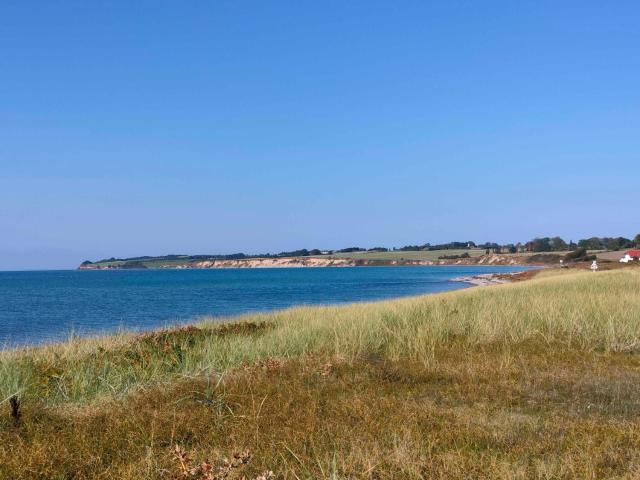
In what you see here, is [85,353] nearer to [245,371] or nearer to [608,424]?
[245,371]

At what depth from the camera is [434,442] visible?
4.93 meters

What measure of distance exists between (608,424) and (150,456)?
4300mm

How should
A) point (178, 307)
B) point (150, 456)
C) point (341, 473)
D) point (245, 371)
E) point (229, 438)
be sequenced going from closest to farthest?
point (341, 473) < point (150, 456) < point (229, 438) < point (245, 371) < point (178, 307)

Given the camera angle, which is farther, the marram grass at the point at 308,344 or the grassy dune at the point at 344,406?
the marram grass at the point at 308,344

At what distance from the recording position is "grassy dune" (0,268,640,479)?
4.59 meters

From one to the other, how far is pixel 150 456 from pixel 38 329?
26853mm

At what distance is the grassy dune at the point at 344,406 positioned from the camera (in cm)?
459

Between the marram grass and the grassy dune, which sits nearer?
the grassy dune

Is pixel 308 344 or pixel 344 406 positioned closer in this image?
pixel 344 406

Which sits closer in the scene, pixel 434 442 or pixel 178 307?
pixel 434 442

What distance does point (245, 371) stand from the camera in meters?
8.13

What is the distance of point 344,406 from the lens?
6.23m

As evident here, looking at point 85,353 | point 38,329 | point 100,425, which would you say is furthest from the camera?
point 38,329

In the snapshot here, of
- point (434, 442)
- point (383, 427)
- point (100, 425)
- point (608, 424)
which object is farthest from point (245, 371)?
point (608, 424)
